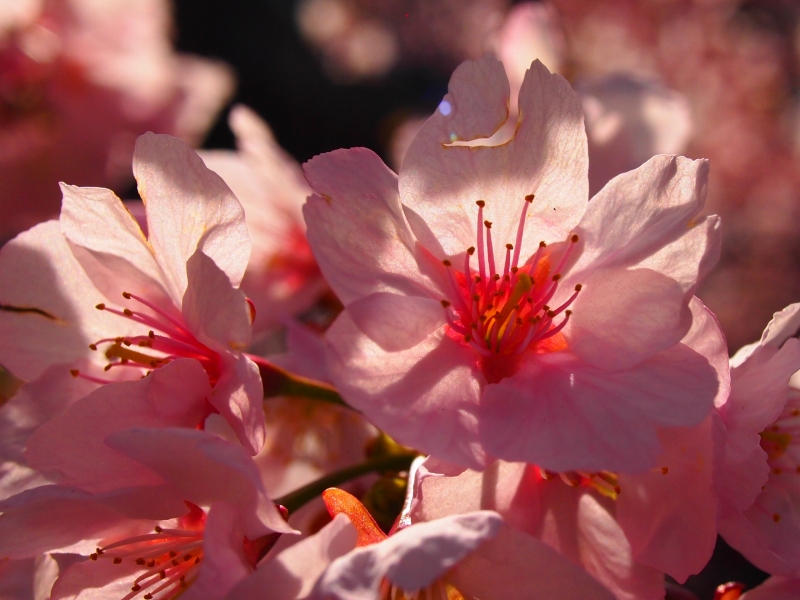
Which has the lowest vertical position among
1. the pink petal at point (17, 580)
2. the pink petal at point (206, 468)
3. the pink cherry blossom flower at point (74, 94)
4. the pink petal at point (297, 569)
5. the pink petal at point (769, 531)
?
the pink petal at point (17, 580)

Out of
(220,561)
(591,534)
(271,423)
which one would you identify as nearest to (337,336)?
(220,561)

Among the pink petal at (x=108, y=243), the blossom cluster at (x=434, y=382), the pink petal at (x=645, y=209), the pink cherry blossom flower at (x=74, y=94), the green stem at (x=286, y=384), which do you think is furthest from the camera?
the pink cherry blossom flower at (x=74, y=94)

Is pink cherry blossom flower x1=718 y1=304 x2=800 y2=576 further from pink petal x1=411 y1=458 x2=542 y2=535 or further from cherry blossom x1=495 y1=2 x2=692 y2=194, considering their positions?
cherry blossom x1=495 y1=2 x2=692 y2=194

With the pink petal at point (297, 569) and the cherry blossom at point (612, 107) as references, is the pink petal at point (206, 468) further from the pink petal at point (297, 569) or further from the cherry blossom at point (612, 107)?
the cherry blossom at point (612, 107)

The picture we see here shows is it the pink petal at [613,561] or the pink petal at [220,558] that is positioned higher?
the pink petal at [220,558]

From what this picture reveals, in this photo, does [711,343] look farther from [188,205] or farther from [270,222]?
[270,222]

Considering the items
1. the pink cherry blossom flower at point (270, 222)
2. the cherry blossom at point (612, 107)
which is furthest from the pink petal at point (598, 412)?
the pink cherry blossom flower at point (270, 222)
